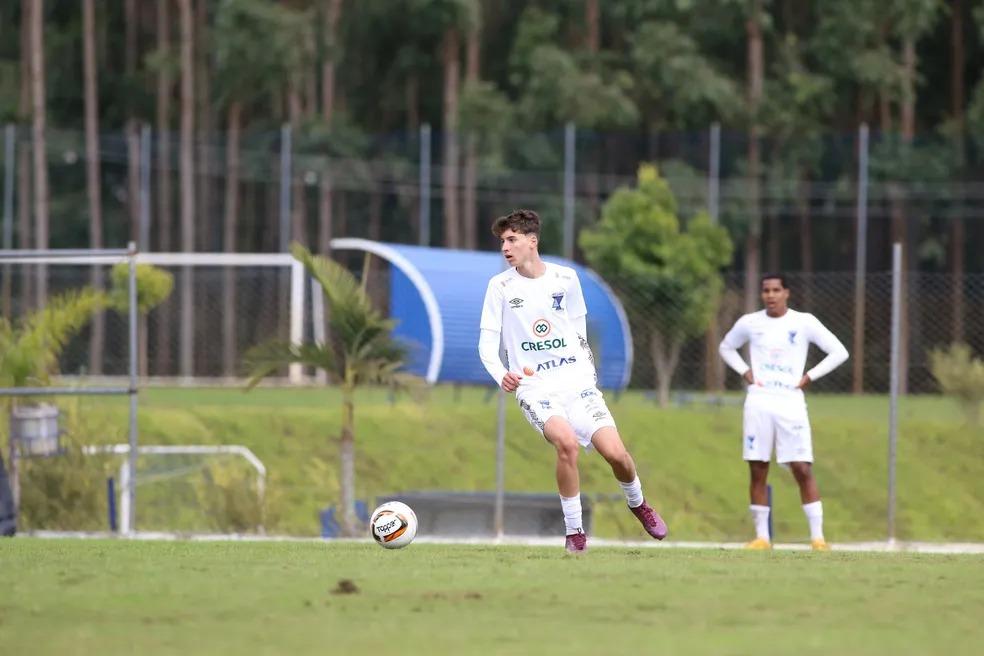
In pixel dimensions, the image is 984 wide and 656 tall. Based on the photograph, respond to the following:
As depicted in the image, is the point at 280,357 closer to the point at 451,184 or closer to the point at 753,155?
the point at 451,184

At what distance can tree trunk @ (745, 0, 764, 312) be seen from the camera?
38.6m

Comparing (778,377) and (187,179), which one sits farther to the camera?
(187,179)

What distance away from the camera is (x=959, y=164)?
39.0 m

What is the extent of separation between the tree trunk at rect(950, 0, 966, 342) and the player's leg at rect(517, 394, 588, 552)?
42.3 ft

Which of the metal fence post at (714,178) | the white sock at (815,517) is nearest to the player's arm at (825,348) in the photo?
the white sock at (815,517)

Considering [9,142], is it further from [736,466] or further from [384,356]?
[384,356]

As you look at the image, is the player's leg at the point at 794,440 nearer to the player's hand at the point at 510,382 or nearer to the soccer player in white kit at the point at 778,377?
the soccer player in white kit at the point at 778,377

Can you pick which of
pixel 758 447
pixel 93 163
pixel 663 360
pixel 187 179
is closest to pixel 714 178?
pixel 187 179

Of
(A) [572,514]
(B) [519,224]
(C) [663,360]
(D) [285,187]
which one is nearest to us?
(B) [519,224]

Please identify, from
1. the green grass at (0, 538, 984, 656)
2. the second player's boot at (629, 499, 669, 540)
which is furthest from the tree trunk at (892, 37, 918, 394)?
the green grass at (0, 538, 984, 656)

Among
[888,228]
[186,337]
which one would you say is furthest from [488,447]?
[888,228]

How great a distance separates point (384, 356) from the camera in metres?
16.6

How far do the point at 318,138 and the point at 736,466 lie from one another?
78.2ft

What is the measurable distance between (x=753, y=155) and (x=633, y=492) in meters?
30.1
